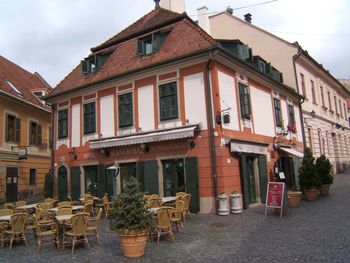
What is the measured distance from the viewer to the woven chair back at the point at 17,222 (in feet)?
28.9

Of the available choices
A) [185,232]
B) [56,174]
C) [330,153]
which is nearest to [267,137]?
[185,232]

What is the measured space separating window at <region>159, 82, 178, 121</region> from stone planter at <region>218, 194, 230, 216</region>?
3.83m

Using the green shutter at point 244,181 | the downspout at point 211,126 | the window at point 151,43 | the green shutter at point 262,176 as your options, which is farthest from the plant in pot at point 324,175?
the window at point 151,43

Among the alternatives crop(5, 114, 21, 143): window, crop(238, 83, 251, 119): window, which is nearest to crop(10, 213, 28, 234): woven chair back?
crop(238, 83, 251, 119): window

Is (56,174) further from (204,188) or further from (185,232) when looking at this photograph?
(185,232)

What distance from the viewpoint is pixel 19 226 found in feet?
29.3

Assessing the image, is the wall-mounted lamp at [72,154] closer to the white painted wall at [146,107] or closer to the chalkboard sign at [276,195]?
the white painted wall at [146,107]

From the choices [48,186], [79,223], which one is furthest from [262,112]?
[48,186]

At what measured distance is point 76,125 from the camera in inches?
730

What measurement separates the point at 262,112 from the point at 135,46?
23.4 feet

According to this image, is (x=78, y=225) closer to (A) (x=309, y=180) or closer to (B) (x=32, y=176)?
(A) (x=309, y=180)

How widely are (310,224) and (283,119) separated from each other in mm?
10279

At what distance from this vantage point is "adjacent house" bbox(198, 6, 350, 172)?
2273 centimetres

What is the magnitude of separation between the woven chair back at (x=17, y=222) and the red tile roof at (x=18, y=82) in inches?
593
